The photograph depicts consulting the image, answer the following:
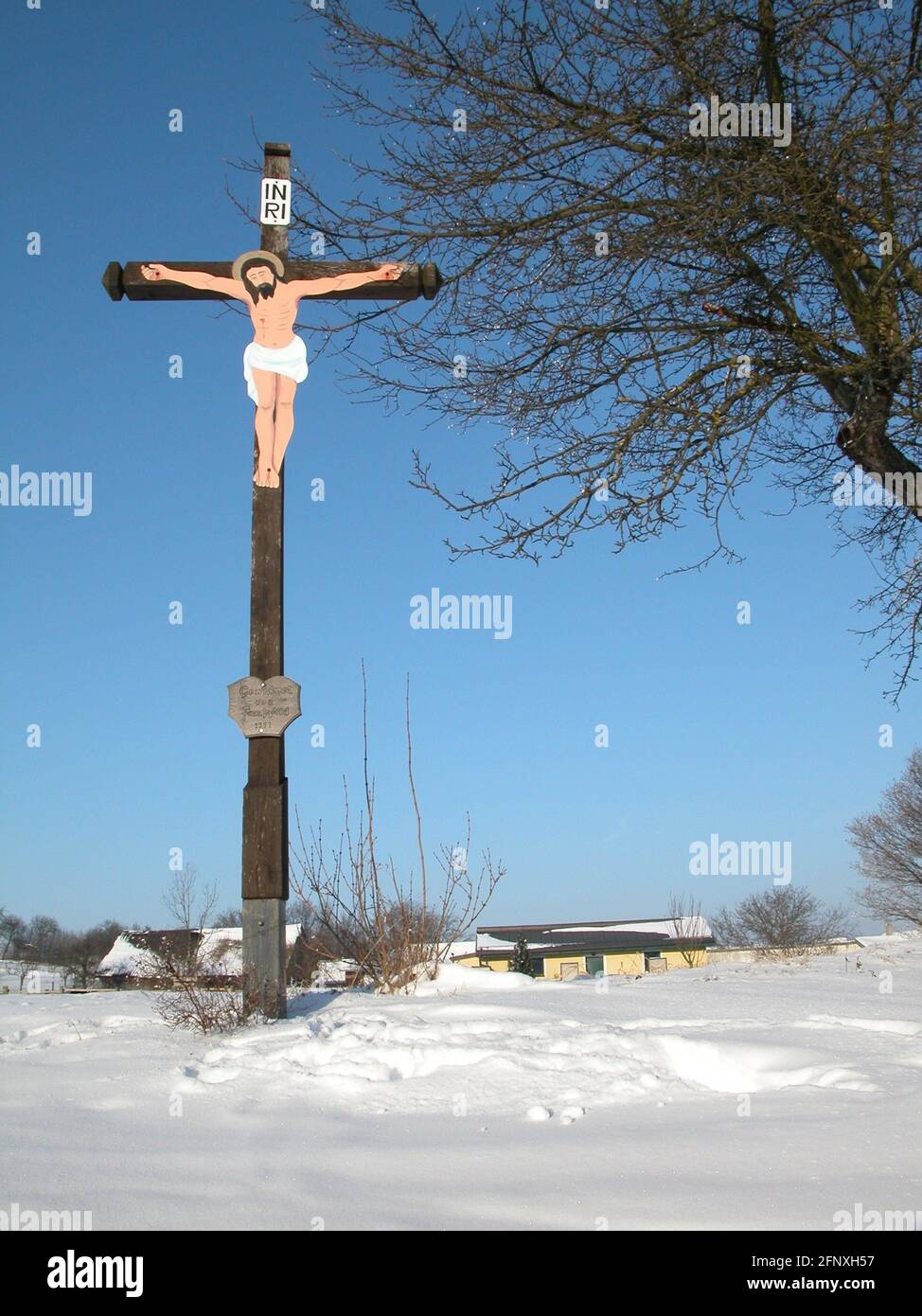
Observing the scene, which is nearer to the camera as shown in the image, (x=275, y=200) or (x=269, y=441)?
(x=269, y=441)

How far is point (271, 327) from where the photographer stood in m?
5.88

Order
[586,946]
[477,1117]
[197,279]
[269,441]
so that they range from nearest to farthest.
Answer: [477,1117]
[269,441]
[197,279]
[586,946]

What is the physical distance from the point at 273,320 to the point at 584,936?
5473 cm

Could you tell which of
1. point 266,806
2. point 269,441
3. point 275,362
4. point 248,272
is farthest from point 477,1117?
point 248,272

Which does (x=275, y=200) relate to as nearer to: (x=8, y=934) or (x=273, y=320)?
(x=273, y=320)

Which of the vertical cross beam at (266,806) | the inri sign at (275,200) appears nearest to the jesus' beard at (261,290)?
the inri sign at (275,200)

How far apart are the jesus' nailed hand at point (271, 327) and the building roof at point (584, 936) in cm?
4472

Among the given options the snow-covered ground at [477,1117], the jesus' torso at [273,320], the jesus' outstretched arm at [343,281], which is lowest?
the snow-covered ground at [477,1117]

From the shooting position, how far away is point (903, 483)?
5887mm

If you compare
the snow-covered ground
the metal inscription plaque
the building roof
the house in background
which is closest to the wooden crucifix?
the metal inscription plaque

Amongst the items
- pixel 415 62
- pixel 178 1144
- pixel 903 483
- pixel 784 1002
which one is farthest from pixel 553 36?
pixel 178 1144

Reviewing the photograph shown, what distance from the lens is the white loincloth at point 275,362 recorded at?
5.77 meters

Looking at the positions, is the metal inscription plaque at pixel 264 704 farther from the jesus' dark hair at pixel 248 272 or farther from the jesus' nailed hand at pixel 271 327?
the jesus' dark hair at pixel 248 272

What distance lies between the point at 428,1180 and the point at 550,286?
4913mm
